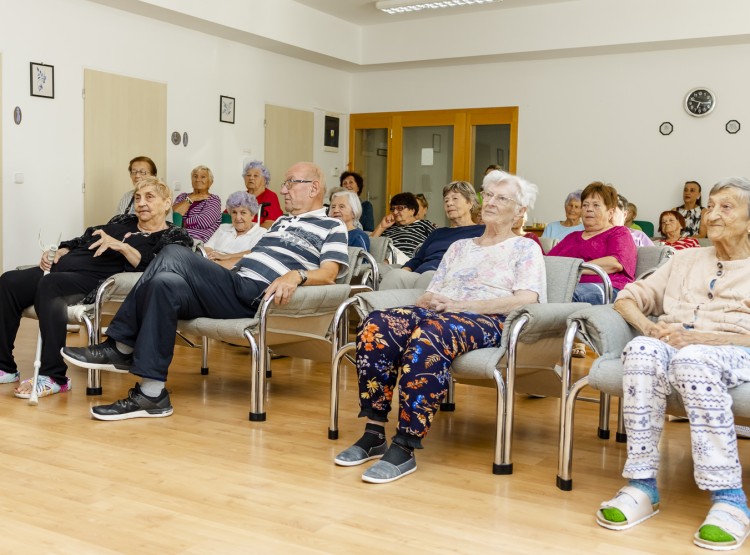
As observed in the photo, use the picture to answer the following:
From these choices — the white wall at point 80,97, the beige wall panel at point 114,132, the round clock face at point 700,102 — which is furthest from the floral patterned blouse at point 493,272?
the round clock face at point 700,102

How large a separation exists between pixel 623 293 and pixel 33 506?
1974 millimetres

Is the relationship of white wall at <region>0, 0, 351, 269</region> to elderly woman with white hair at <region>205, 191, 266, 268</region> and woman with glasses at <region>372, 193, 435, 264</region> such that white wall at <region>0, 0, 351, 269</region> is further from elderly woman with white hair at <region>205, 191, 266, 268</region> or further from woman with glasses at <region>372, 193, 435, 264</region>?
woman with glasses at <region>372, 193, 435, 264</region>

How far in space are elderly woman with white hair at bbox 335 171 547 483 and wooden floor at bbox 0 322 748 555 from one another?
142 mm

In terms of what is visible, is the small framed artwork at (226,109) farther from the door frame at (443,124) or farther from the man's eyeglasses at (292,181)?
the man's eyeglasses at (292,181)

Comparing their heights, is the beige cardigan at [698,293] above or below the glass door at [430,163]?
below

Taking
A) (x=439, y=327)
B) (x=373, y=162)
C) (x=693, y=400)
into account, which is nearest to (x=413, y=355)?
(x=439, y=327)

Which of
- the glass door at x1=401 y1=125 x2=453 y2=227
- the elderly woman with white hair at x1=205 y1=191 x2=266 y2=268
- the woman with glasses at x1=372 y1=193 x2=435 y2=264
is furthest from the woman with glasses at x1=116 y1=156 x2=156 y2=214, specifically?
the glass door at x1=401 y1=125 x2=453 y2=227

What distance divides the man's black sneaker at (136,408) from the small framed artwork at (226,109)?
215 inches

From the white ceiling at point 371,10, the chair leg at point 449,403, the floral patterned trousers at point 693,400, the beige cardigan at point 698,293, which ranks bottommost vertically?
the chair leg at point 449,403

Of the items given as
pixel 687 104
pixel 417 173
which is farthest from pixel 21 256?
pixel 687 104

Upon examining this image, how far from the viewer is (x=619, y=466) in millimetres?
3027

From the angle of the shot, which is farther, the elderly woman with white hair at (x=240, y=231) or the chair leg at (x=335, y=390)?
the elderly woman with white hair at (x=240, y=231)

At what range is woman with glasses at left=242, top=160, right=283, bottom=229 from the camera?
7223 millimetres

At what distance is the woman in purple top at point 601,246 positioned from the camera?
4.15 meters
